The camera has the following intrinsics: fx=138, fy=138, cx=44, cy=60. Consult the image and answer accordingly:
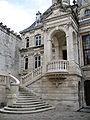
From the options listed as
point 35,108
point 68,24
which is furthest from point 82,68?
point 35,108

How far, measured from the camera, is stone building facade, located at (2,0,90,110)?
38.0 feet

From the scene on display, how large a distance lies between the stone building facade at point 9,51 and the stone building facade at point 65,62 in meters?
5.75

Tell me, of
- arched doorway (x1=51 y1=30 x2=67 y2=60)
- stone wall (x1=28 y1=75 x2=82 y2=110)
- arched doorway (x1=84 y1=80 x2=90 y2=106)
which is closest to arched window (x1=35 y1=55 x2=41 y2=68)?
arched doorway (x1=51 y1=30 x2=67 y2=60)

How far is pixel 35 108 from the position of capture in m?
9.86

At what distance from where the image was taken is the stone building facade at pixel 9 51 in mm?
18298

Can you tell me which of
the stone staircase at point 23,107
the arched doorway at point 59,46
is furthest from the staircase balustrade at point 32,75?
the arched doorway at point 59,46

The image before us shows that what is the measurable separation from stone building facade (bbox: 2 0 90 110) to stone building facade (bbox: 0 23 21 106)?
5.75 meters

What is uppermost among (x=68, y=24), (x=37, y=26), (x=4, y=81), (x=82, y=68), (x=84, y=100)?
(x=37, y=26)

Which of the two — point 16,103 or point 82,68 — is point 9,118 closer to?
point 16,103

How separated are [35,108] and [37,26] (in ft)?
42.8

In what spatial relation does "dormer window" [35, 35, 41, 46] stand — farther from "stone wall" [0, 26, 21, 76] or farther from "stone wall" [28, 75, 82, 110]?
"stone wall" [28, 75, 82, 110]

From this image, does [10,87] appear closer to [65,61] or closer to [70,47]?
[65,61]

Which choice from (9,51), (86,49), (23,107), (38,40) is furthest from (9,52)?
(23,107)

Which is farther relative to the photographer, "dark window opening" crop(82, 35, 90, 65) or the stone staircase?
"dark window opening" crop(82, 35, 90, 65)
